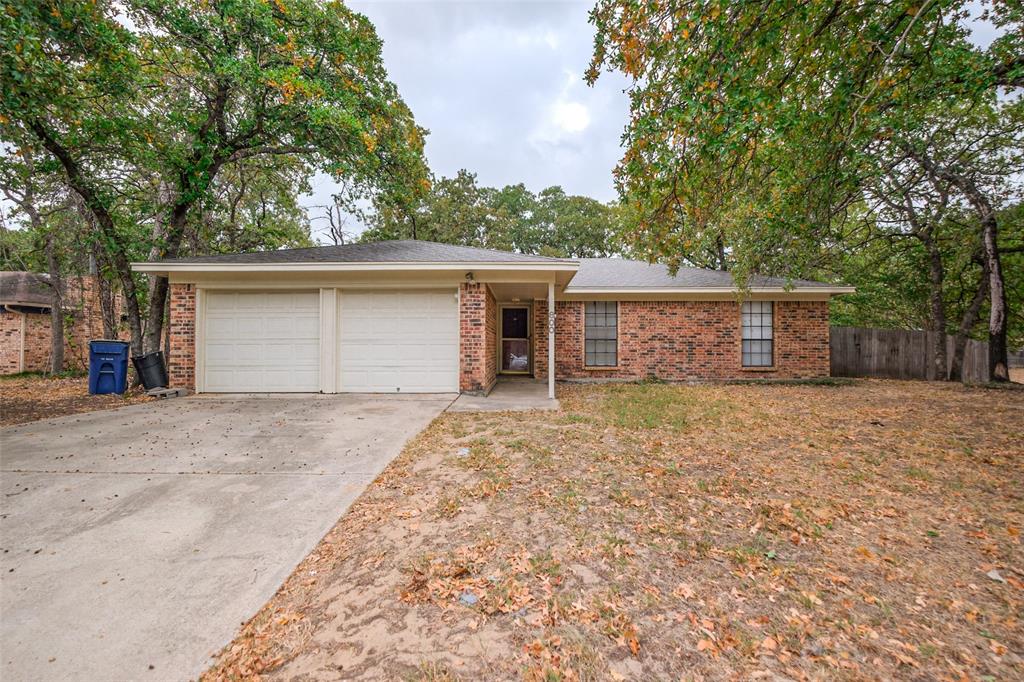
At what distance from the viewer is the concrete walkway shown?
680 centimetres

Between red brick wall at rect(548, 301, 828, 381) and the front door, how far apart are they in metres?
2.90

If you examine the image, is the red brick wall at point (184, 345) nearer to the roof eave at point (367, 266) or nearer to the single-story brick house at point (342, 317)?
the single-story brick house at point (342, 317)

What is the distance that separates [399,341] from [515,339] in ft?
15.1

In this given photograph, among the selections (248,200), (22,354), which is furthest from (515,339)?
(22,354)

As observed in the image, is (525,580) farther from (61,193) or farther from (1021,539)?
(61,193)

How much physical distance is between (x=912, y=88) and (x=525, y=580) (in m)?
8.34

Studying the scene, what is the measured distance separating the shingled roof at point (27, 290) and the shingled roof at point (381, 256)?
9.21 metres

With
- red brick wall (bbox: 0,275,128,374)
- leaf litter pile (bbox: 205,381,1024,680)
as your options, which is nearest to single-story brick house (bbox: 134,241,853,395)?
leaf litter pile (bbox: 205,381,1024,680)

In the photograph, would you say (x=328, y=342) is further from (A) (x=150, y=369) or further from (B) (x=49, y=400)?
(B) (x=49, y=400)

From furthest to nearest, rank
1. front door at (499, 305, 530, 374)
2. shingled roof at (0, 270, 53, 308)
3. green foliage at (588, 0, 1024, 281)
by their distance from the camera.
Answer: shingled roof at (0, 270, 53, 308) → front door at (499, 305, 530, 374) → green foliage at (588, 0, 1024, 281)

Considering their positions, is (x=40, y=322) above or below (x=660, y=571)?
above

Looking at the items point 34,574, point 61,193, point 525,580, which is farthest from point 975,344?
point 61,193

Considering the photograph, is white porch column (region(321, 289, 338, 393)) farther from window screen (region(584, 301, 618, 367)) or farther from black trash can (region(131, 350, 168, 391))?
window screen (region(584, 301, 618, 367))

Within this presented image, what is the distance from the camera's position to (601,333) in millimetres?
10898
